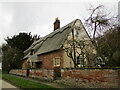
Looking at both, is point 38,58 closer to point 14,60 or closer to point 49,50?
point 49,50

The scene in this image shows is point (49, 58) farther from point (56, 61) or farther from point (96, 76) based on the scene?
point (96, 76)

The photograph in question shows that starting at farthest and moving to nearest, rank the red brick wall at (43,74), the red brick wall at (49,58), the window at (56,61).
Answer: the window at (56,61) < the red brick wall at (49,58) < the red brick wall at (43,74)

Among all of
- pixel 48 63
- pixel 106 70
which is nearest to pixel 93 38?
pixel 106 70

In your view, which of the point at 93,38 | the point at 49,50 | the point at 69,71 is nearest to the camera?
the point at 69,71

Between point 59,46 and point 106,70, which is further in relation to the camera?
point 59,46

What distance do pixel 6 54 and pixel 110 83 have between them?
125ft

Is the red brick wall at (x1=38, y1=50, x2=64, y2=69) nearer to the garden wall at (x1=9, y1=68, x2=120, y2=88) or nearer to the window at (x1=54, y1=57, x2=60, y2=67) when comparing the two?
the window at (x1=54, y1=57, x2=60, y2=67)

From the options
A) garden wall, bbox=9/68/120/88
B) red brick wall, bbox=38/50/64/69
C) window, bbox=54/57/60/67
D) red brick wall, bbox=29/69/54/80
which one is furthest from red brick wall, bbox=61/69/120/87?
window, bbox=54/57/60/67

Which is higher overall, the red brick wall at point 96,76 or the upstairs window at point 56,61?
the upstairs window at point 56,61

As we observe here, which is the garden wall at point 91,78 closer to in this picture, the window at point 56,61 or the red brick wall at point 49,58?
the red brick wall at point 49,58

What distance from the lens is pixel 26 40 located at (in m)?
52.9

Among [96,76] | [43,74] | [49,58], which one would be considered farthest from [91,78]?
[49,58]

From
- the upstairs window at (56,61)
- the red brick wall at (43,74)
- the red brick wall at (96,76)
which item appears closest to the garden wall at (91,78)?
the red brick wall at (96,76)

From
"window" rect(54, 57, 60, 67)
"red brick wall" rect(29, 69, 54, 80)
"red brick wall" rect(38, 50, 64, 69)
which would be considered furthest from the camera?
"window" rect(54, 57, 60, 67)
